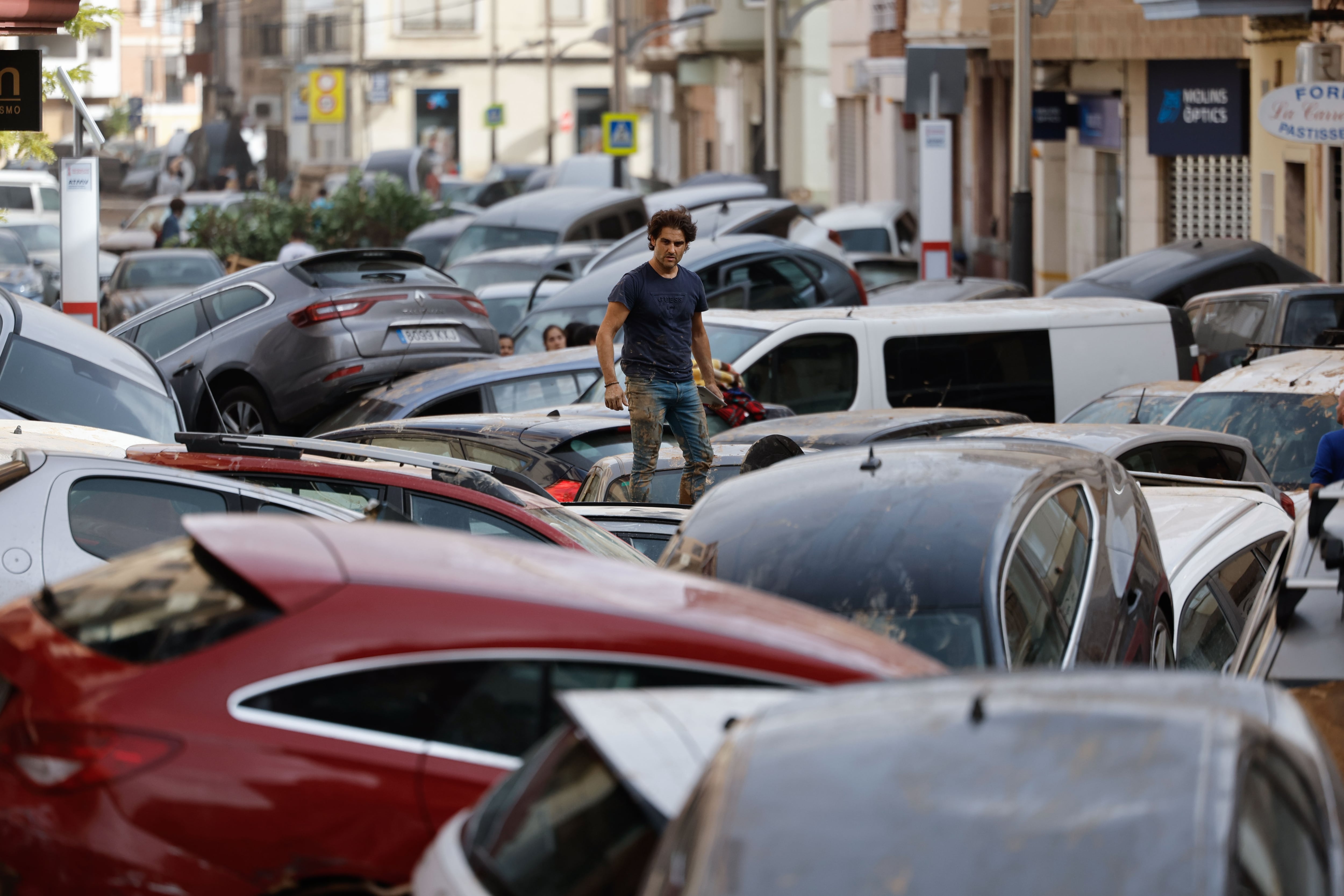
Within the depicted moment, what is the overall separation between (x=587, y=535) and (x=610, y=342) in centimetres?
185

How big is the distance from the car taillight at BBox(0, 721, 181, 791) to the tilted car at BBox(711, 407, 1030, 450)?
6.28 metres

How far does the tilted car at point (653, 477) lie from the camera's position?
9.68 m

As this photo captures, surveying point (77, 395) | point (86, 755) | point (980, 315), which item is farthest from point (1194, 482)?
point (86, 755)

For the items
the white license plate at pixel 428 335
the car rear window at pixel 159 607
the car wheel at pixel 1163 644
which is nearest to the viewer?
the car rear window at pixel 159 607

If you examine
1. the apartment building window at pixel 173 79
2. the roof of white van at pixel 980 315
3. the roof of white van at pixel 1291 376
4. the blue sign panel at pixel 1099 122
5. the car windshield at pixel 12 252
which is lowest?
the roof of white van at pixel 1291 376

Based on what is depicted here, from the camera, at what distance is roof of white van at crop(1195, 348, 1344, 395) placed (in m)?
11.0

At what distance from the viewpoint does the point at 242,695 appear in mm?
3631

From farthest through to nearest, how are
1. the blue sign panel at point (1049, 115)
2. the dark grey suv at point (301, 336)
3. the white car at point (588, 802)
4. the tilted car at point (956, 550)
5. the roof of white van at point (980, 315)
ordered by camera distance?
the blue sign panel at point (1049, 115)
the dark grey suv at point (301, 336)
the roof of white van at point (980, 315)
the tilted car at point (956, 550)
the white car at point (588, 802)

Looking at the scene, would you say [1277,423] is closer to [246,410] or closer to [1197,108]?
[246,410]

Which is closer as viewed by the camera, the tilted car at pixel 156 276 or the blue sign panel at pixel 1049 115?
the tilted car at pixel 156 276

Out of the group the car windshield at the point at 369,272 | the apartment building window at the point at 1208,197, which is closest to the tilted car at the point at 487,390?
the car windshield at the point at 369,272

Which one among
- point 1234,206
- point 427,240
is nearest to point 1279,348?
point 1234,206

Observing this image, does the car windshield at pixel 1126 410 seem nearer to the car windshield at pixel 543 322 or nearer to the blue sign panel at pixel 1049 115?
the car windshield at pixel 543 322

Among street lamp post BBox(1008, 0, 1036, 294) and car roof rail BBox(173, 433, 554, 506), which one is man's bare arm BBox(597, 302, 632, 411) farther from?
street lamp post BBox(1008, 0, 1036, 294)
